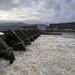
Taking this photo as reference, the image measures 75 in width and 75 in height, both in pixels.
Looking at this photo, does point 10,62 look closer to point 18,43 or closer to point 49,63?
point 49,63

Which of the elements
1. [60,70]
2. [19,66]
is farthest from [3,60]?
[60,70]

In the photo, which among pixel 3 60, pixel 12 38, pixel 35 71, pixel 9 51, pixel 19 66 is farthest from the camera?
pixel 12 38

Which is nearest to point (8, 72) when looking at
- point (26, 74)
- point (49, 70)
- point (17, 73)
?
point (17, 73)

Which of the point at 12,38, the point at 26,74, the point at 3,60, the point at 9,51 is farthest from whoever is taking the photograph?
the point at 12,38

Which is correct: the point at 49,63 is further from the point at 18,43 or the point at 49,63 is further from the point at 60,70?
the point at 18,43

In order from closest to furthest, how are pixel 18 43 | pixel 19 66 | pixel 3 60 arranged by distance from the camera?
pixel 19 66, pixel 3 60, pixel 18 43

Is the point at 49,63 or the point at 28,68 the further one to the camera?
the point at 49,63

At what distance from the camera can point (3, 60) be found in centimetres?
409

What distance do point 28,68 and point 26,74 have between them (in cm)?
43

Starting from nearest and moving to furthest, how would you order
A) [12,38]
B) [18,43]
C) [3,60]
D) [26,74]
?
1. [26,74]
2. [3,60]
3. [18,43]
4. [12,38]

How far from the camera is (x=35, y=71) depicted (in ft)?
11.3

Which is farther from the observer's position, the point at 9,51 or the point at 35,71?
the point at 9,51

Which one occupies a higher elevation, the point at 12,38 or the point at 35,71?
the point at 12,38

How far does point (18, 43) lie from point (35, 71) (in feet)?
9.39
